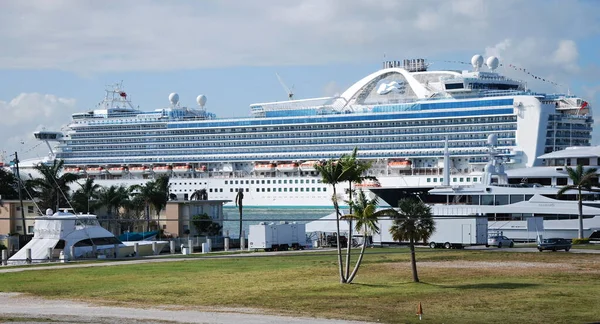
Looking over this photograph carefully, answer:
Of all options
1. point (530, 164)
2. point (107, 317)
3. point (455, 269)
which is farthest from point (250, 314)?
point (530, 164)

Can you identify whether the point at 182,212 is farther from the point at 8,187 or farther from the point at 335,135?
the point at 335,135

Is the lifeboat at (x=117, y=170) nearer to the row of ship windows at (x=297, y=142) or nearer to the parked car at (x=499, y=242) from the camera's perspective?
the row of ship windows at (x=297, y=142)

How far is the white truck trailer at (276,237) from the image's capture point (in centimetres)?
5594

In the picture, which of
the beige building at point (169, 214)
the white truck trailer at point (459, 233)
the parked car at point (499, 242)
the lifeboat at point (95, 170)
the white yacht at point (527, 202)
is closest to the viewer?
the white truck trailer at point (459, 233)

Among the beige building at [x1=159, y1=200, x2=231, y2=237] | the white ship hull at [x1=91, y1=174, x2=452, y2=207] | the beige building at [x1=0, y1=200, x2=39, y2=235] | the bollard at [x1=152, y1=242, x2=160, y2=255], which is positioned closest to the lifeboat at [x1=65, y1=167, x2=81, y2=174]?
the white ship hull at [x1=91, y1=174, x2=452, y2=207]

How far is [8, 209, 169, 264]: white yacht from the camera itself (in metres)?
48.9

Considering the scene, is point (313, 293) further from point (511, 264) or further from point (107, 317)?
point (511, 264)

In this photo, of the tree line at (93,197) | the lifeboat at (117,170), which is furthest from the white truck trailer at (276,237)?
the lifeboat at (117,170)

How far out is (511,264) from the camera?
41.6 m

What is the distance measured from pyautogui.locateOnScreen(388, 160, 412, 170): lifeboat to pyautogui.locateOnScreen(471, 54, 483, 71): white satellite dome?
506 inches

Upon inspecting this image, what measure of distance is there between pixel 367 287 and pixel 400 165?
248 ft

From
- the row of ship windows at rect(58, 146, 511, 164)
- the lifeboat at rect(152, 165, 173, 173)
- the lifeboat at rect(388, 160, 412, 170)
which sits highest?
the row of ship windows at rect(58, 146, 511, 164)

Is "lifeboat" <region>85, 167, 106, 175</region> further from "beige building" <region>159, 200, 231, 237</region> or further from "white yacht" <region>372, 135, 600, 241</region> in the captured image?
"white yacht" <region>372, 135, 600, 241</region>

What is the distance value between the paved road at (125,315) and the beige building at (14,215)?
36550 mm
